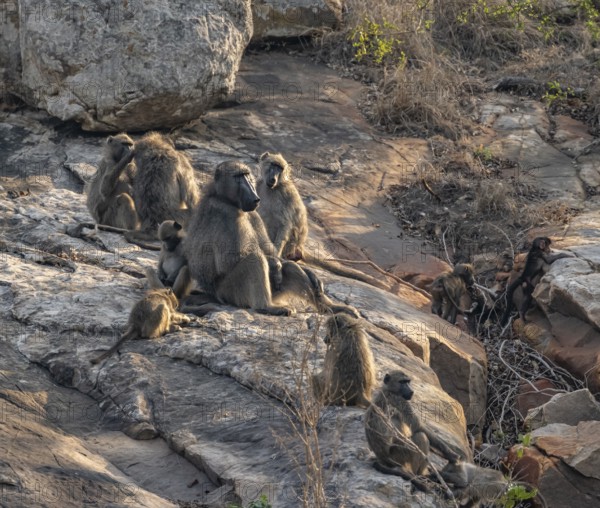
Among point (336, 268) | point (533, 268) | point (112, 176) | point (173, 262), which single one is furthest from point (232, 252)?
point (533, 268)

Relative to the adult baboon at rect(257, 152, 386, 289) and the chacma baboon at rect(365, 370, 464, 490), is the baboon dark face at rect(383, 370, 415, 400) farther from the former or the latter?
the adult baboon at rect(257, 152, 386, 289)

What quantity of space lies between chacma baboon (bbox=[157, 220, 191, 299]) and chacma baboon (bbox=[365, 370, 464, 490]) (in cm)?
249

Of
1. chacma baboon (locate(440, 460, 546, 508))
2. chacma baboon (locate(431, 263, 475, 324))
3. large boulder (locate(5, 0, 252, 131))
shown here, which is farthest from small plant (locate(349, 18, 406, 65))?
chacma baboon (locate(440, 460, 546, 508))

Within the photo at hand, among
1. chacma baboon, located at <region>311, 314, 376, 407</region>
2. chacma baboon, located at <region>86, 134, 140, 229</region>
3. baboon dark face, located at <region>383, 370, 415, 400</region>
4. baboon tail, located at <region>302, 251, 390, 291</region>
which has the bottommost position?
baboon tail, located at <region>302, 251, 390, 291</region>

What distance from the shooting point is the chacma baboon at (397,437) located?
18.7 ft

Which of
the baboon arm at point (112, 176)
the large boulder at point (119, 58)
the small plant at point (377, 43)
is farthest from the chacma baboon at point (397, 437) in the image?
the small plant at point (377, 43)

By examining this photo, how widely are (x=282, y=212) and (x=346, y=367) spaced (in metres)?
3.30

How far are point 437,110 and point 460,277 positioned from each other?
4.78m

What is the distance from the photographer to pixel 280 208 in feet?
31.7

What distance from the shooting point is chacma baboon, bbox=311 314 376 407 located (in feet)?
21.6

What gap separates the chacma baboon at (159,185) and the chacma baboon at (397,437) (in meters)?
4.40

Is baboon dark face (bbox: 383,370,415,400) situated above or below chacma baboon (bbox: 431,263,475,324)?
above

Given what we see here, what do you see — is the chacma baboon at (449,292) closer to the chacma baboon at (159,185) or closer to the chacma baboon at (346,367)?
the chacma baboon at (159,185)

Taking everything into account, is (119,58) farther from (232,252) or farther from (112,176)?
(232,252)
